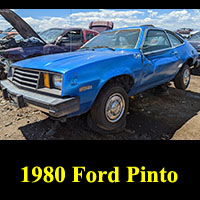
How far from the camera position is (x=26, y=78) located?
266cm

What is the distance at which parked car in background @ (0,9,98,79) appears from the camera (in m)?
5.15

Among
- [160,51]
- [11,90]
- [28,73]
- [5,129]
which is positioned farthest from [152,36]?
[5,129]

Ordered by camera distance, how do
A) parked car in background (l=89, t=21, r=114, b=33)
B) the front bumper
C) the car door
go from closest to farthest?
the front bumper, the car door, parked car in background (l=89, t=21, r=114, b=33)

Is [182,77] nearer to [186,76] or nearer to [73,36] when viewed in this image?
[186,76]

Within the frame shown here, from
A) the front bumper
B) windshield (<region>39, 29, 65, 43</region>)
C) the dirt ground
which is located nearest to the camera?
the front bumper

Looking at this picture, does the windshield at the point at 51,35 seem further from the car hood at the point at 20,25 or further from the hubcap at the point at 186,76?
the hubcap at the point at 186,76

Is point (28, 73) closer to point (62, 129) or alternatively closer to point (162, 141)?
point (62, 129)

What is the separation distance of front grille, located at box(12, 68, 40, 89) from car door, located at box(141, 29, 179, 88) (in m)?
1.75

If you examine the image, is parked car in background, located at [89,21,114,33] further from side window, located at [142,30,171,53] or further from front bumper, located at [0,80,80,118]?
front bumper, located at [0,80,80,118]

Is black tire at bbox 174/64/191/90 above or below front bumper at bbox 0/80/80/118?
below

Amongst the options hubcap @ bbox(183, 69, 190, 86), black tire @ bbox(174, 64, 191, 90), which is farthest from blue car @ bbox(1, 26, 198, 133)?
hubcap @ bbox(183, 69, 190, 86)

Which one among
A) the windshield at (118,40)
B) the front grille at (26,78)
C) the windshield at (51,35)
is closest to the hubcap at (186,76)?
the windshield at (118,40)

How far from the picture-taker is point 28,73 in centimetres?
264

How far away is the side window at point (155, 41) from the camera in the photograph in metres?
3.40
